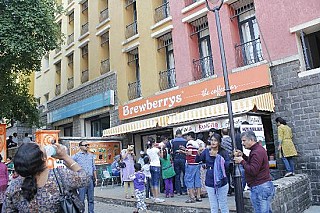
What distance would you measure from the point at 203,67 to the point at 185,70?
2.43ft

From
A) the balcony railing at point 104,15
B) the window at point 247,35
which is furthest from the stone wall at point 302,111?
the balcony railing at point 104,15

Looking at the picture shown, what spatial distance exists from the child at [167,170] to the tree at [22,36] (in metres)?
6.85

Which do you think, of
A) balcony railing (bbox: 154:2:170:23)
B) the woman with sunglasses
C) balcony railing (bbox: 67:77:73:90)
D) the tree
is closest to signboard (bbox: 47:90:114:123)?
balcony railing (bbox: 67:77:73:90)

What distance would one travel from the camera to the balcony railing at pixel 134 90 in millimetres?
14741

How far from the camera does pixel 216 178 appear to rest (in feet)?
17.8

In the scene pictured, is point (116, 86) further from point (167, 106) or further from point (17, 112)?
point (17, 112)

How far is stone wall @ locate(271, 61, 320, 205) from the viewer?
858cm

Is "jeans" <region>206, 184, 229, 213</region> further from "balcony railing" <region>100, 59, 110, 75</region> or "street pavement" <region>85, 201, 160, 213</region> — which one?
"balcony railing" <region>100, 59, 110, 75</region>

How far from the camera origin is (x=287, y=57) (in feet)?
30.5

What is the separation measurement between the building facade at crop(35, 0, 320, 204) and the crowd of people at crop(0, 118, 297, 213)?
0.96 m

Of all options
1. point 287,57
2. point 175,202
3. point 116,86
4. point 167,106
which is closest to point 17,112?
point 116,86

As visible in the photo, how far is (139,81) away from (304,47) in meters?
7.86

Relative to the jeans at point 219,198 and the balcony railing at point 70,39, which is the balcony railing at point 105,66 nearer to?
the balcony railing at point 70,39

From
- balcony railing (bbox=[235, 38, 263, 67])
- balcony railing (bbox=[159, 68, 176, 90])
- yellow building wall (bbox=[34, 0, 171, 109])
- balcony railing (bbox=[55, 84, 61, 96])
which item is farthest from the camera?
balcony railing (bbox=[55, 84, 61, 96])
